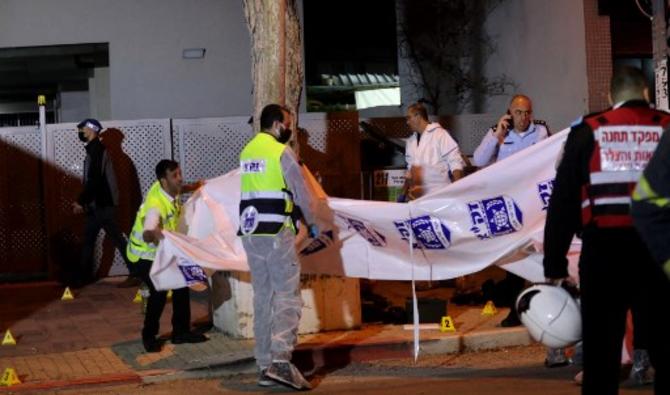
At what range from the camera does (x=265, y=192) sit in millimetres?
8344

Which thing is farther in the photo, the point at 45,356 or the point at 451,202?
the point at 45,356

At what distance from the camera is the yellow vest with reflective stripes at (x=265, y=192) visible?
8328mm

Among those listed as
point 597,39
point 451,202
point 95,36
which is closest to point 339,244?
point 451,202

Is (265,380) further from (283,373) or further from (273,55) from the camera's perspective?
(273,55)

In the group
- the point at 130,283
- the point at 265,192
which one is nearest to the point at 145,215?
the point at 265,192

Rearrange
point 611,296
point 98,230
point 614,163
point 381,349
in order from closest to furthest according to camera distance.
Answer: point 611,296
point 614,163
point 381,349
point 98,230

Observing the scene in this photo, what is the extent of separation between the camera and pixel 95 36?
59.4 feet

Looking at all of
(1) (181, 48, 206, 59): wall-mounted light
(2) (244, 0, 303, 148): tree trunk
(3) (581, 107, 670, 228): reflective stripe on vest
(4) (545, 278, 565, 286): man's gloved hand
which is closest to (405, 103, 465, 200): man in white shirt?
(2) (244, 0, 303, 148): tree trunk

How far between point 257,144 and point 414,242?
1880 millimetres

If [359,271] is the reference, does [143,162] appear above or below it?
above

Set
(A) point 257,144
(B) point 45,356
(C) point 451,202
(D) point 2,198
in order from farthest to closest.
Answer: (D) point 2,198 → (B) point 45,356 → (C) point 451,202 → (A) point 257,144

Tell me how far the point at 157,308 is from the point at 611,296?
5.38 metres

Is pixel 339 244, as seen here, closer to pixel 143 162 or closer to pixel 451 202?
pixel 451 202

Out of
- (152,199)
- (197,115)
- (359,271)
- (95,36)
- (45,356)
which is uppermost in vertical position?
(95,36)
